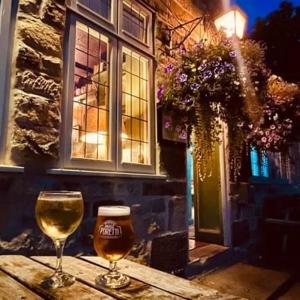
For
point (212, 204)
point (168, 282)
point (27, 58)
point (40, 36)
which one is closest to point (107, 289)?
point (168, 282)

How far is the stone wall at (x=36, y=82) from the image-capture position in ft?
6.06

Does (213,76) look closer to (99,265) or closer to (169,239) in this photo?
(169,239)

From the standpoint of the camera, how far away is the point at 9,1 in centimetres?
195

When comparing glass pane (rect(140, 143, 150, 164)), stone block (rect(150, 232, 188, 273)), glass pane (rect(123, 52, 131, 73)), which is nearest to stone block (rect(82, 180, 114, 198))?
glass pane (rect(140, 143, 150, 164))

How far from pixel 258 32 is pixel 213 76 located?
5491 millimetres

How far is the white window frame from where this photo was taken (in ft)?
5.94

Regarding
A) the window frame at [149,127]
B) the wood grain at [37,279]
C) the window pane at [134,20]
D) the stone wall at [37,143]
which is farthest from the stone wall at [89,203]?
the window pane at [134,20]

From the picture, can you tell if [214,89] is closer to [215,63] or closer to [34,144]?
[215,63]

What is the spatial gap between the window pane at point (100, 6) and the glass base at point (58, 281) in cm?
235

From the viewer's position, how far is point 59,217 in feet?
2.83

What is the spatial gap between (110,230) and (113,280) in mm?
155

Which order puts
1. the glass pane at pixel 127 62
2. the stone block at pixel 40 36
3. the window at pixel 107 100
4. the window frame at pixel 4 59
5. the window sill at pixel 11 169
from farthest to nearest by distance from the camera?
the glass pane at pixel 127 62 → the window at pixel 107 100 → the stone block at pixel 40 36 → the window frame at pixel 4 59 → the window sill at pixel 11 169

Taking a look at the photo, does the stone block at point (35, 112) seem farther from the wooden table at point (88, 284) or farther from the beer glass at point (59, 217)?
the beer glass at point (59, 217)

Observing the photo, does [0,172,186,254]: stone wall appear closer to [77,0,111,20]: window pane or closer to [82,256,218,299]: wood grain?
[82,256,218,299]: wood grain
